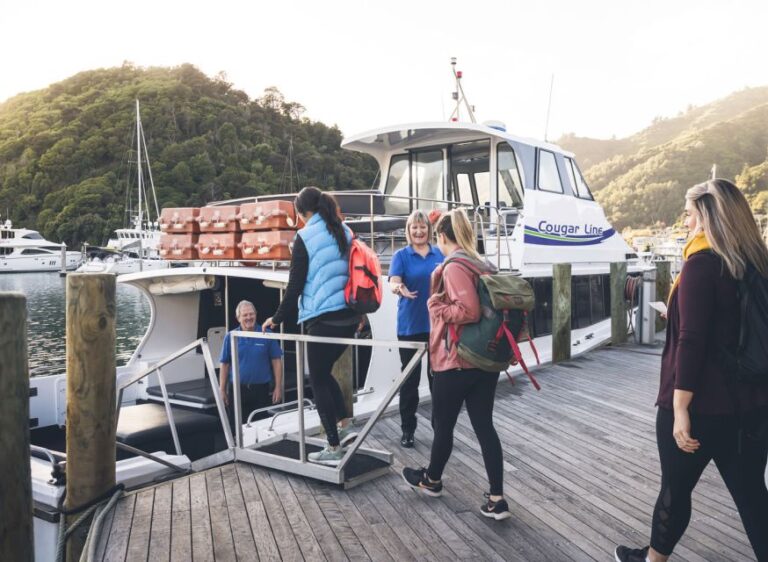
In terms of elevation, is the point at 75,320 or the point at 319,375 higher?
the point at 75,320

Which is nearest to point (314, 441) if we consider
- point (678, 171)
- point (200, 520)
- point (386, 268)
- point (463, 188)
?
point (200, 520)

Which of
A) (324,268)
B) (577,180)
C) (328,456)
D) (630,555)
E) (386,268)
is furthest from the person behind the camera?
(577,180)

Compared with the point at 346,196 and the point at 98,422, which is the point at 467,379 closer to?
the point at 98,422

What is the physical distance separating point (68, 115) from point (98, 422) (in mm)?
85412

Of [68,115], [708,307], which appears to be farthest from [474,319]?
[68,115]

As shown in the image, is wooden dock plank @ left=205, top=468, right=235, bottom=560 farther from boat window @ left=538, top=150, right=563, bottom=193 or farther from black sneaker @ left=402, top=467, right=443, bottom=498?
boat window @ left=538, top=150, right=563, bottom=193

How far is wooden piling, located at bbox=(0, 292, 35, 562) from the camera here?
289 cm

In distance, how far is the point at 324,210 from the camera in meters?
3.82

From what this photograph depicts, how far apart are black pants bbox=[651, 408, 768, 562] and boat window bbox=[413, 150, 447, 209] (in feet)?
25.4

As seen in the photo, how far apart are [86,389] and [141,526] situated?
87 centimetres

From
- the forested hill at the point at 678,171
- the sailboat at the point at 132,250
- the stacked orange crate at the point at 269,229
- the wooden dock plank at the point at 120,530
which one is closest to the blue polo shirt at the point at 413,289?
the stacked orange crate at the point at 269,229

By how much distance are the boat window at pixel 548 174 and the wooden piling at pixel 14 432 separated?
8132 millimetres

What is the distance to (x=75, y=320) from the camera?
11.5ft

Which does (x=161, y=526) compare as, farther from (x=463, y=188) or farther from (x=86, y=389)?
(x=463, y=188)
